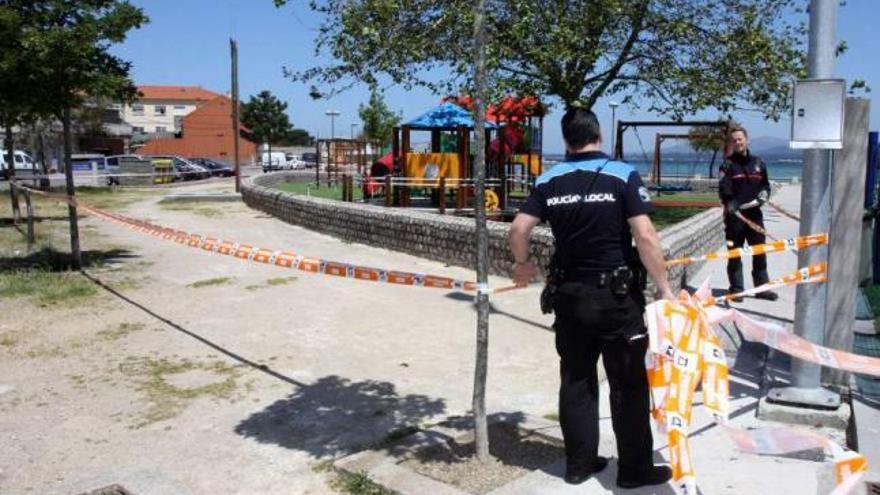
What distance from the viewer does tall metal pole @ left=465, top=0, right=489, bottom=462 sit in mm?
4227

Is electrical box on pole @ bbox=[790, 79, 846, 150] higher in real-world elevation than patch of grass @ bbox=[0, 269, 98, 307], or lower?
higher

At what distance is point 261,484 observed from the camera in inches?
173

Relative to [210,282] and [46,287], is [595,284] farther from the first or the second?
[46,287]

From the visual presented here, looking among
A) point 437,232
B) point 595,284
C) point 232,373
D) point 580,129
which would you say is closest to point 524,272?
point 595,284

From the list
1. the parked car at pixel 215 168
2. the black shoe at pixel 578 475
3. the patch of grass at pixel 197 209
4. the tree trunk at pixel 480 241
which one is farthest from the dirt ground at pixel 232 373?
the parked car at pixel 215 168

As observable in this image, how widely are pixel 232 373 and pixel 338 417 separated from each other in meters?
1.45

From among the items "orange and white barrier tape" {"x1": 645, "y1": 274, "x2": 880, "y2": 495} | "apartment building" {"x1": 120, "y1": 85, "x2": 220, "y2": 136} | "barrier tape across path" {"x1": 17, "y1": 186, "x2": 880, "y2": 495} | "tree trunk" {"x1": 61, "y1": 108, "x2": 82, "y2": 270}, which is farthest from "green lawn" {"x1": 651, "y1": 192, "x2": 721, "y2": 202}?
"apartment building" {"x1": 120, "y1": 85, "x2": 220, "y2": 136}

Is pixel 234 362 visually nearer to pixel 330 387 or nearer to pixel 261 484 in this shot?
pixel 330 387

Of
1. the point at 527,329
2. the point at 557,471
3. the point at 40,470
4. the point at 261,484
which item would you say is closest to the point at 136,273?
the point at 527,329

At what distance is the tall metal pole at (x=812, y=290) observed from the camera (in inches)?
192

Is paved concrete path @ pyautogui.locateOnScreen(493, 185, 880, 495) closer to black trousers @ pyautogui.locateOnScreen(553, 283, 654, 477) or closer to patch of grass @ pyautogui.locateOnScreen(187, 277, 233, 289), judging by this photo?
black trousers @ pyautogui.locateOnScreen(553, 283, 654, 477)

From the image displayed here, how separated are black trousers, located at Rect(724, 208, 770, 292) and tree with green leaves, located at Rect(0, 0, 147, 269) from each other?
8.31m

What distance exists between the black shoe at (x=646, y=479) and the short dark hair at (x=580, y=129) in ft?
5.48

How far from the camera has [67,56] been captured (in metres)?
10.5
